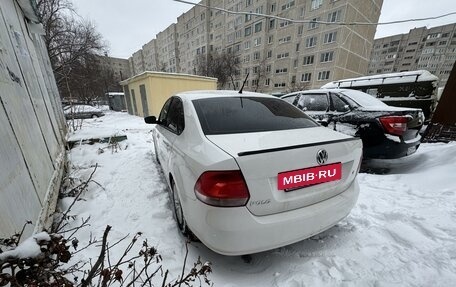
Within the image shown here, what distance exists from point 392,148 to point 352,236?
2269 mm

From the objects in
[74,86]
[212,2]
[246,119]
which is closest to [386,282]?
[246,119]

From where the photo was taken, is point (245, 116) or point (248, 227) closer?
point (248, 227)

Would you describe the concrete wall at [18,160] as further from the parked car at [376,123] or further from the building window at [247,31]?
the building window at [247,31]

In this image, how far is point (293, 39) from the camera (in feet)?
101

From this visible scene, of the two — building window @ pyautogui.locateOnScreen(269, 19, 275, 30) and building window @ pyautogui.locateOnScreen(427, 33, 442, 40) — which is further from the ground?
building window @ pyautogui.locateOnScreen(427, 33, 442, 40)

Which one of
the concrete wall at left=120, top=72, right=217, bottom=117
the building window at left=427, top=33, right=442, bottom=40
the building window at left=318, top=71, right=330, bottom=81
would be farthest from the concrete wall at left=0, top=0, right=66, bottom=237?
the building window at left=427, top=33, right=442, bottom=40

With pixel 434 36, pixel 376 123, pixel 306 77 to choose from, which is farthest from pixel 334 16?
pixel 434 36

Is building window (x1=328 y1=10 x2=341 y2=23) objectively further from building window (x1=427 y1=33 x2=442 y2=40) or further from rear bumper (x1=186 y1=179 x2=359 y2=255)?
building window (x1=427 y1=33 x2=442 y2=40)

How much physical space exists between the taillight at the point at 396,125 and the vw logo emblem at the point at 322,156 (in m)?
2.69

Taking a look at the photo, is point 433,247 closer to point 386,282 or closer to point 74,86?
point 386,282

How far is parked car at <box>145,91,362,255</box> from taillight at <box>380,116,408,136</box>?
2.17 metres

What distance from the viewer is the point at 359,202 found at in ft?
8.61

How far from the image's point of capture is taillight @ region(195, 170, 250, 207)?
4.55 ft

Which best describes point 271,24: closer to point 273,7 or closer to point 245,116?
point 273,7
